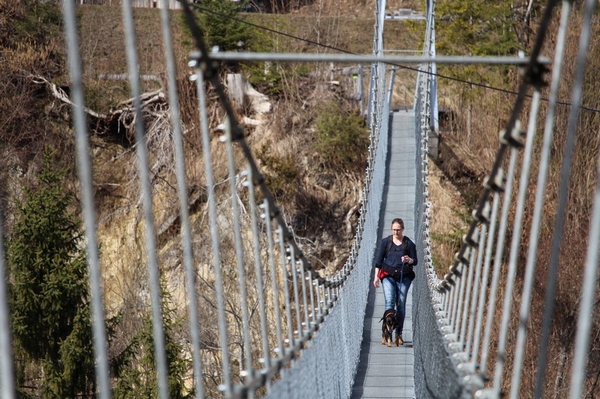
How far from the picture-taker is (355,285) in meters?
6.46

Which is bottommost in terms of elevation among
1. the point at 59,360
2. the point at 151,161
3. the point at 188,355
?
the point at 188,355

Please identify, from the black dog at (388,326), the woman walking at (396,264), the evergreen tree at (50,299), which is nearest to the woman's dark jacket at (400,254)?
the woman walking at (396,264)

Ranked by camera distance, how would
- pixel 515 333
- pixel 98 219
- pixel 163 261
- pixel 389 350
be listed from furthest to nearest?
pixel 98 219 → pixel 163 261 → pixel 515 333 → pixel 389 350

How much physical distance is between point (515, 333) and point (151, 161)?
18.3 ft

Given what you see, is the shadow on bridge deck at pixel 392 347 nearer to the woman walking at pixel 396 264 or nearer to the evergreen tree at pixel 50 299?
the woman walking at pixel 396 264

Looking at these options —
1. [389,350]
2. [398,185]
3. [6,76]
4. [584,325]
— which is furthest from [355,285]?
[6,76]

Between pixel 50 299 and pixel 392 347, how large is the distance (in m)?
4.95

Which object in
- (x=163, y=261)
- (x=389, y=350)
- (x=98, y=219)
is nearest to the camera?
(x=389, y=350)

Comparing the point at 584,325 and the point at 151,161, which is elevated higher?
the point at 584,325

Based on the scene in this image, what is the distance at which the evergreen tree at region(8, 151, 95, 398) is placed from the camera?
33.1ft

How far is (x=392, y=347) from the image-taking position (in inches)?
248

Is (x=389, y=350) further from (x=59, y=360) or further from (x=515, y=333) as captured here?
(x=515, y=333)

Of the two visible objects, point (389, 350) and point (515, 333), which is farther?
point (515, 333)

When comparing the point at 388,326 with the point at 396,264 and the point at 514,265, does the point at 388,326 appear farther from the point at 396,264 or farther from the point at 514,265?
the point at 514,265
